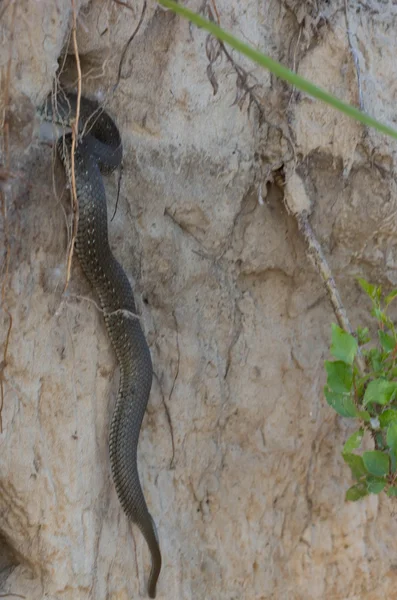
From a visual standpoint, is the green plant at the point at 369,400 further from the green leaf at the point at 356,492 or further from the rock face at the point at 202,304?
the rock face at the point at 202,304

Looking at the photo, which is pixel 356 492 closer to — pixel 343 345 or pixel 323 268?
pixel 343 345

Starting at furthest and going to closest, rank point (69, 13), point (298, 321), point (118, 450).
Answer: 1. point (298, 321)
2. point (118, 450)
3. point (69, 13)

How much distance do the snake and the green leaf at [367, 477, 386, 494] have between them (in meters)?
0.84

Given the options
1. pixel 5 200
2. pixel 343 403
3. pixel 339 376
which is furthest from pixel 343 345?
pixel 5 200

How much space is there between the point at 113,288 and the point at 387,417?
110cm

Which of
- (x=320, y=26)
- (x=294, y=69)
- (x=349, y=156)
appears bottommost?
(x=349, y=156)

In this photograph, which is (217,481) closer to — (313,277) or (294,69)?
(313,277)

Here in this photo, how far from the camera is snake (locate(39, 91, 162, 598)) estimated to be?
2.38 m

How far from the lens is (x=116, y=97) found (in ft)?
8.64

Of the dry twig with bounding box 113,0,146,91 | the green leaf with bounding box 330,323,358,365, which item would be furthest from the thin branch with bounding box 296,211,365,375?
the dry twig with bounding box 113,0,146,91

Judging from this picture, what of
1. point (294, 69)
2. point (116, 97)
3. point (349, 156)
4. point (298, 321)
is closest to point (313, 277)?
point (298, 321)

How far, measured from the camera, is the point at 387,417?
229 cm

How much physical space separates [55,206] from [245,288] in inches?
39.5

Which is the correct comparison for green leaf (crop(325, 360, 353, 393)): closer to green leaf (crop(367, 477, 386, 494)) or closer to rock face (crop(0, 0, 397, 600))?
green leaf (crop(367, 477, 386, 494))
